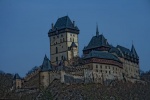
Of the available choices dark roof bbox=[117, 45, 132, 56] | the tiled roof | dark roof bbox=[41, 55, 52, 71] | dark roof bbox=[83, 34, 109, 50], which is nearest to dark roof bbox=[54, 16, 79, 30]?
dark roof bbox=[83, 34, 109, 50]

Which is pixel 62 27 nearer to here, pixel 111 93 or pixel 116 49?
pixel 116 49

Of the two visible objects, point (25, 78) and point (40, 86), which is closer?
point (40, 86)

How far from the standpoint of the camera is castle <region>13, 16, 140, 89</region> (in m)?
29.7

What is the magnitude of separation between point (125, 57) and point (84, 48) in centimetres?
292

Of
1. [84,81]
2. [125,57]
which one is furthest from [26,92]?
[125,57]

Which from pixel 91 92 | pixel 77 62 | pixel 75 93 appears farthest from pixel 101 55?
pixel 75 93

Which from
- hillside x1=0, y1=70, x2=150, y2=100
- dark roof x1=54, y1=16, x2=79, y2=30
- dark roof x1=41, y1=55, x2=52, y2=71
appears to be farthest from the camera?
dark roof x1=54, y1=16, x2=79, y2=30

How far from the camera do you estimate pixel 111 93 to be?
2981 cm

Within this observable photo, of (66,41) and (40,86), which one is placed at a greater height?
(66,41)

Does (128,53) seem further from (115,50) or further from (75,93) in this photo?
(75,93)

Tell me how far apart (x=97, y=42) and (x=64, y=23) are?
269 centimetres

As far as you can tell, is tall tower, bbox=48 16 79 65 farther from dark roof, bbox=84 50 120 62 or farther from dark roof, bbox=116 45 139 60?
dark roof, bbox=116 45 139 60

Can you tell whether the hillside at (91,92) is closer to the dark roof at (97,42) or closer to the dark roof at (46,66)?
the dark roof at (46,66)

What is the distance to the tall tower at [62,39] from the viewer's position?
34.6m
